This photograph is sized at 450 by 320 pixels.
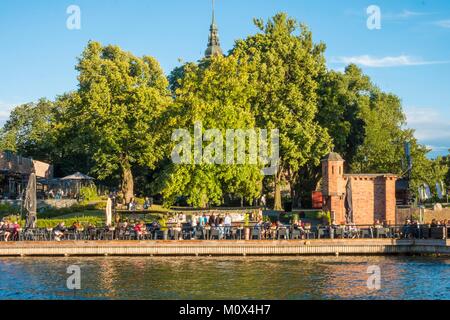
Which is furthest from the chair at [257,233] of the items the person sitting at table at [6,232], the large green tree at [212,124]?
the person sitting at table at [6,232]

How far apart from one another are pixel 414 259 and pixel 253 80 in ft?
86.0

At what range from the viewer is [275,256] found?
44875 mm

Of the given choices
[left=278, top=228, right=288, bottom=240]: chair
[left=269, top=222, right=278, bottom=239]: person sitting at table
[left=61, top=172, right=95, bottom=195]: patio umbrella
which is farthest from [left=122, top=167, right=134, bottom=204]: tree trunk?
[left=278, top=228, right=288, bottom=240]: chair

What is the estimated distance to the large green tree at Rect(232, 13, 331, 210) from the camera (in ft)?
215

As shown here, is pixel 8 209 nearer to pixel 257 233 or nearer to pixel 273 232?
pixel 257 233

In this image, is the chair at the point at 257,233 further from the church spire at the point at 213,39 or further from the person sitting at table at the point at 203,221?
the church spire at the point at 213,39

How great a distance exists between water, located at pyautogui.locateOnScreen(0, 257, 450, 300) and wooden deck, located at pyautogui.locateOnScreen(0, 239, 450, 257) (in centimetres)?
126

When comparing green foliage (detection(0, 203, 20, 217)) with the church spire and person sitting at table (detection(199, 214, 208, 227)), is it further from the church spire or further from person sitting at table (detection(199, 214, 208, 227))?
the church spire

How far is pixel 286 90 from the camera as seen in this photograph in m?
67.0

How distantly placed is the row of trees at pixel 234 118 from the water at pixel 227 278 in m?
13.8

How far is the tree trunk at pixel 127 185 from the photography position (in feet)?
233

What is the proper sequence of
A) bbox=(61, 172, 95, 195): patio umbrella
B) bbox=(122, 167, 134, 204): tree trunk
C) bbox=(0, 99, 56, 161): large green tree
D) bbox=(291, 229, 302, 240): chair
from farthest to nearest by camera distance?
1. bbox=(0, 99, 56, 161): large green tree
2. bbox=(122, 167, 134, 204): tree trunk
3. bbox=(61, 172, 95, 195): patio umbrella
4. bbox=(291, 229, 302, 240): chair

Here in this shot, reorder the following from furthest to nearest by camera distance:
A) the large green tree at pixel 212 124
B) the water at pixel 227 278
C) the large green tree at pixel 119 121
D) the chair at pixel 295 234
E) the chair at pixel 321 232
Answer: the large green tree at pixel 119 121 < the large green tree at pixel 212 124 < the chair at pixel 321 232 < the chair at pixel 295 234 < the water at pixel 227 278
